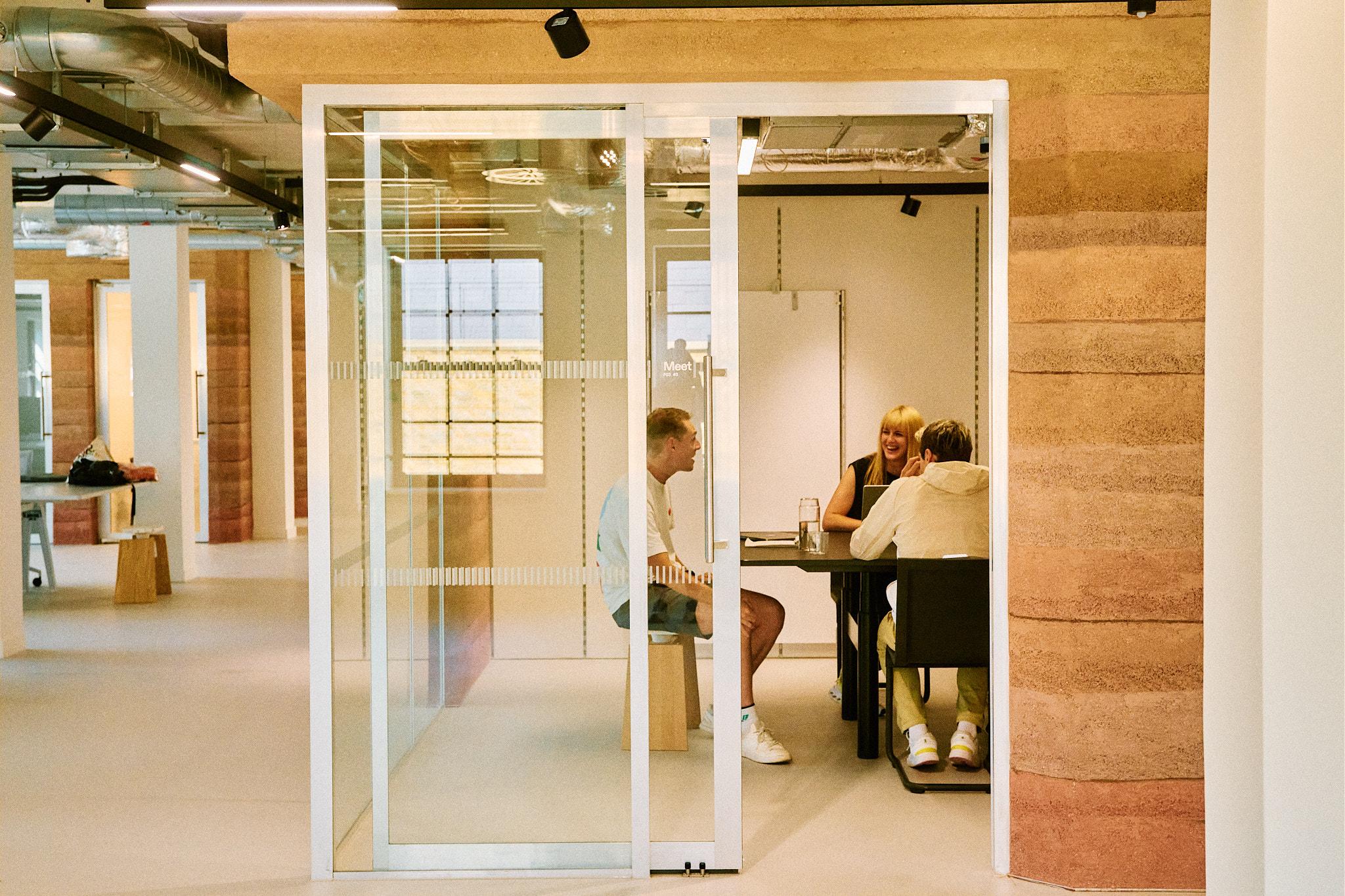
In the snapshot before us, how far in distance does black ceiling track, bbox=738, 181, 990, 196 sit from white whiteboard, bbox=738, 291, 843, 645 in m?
0.64

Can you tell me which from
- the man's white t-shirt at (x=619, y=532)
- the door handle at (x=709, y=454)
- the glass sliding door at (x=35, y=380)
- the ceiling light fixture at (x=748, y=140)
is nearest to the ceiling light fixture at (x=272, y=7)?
the door handle at (x=709, y=454)

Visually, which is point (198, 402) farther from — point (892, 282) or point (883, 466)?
point (883, 466)

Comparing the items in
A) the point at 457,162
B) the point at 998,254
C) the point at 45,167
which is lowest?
the point at 998,254

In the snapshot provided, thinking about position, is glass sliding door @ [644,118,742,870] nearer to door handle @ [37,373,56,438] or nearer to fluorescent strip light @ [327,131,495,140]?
fluorescent strip light @ [327,131,495,140]

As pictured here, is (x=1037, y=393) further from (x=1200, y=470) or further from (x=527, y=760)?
(x=527, y=760)

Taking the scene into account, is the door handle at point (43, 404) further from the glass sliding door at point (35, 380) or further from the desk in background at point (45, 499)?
the desk in background at point (45, 499)

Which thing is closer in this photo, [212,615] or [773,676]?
[773,676]

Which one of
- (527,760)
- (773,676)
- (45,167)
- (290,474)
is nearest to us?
(527,760)

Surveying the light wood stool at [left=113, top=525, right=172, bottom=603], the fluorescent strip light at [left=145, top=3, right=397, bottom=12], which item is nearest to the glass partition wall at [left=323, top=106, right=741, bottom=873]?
the fluorescent strip light at [left=145, top=3, right=397, bottom=12]

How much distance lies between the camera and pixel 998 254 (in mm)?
3957

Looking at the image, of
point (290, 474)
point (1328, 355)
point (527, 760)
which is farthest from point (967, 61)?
point (290, 474)

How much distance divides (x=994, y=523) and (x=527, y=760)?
176 centimetres

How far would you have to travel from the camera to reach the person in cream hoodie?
16.5 feet

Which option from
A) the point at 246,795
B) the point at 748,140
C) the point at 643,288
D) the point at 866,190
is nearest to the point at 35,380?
the point at 866,190
